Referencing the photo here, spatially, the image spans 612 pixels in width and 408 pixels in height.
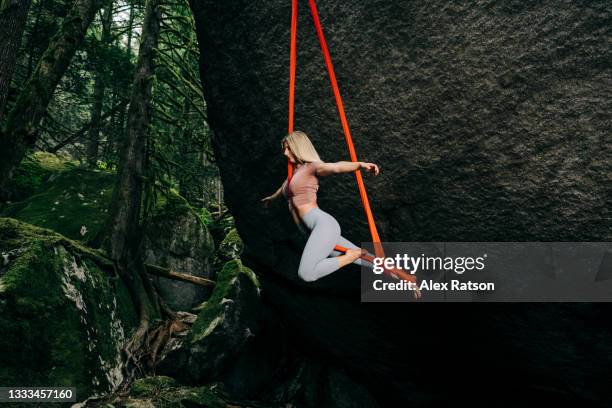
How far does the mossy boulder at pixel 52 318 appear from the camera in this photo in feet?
16.4

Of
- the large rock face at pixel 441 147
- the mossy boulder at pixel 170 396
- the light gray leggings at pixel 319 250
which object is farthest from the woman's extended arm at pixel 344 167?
the mossy boulder at pixel 170 396

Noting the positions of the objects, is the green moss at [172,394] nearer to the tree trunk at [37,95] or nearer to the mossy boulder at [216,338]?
the mossy boulder at [216,338]

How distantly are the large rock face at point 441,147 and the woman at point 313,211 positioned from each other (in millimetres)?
1498

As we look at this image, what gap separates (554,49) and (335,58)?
202cm

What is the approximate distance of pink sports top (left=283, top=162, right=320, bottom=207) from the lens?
129 inches

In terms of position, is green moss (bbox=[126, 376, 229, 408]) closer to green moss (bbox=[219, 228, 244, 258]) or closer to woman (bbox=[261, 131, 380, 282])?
woman (bbox=[261, 131, 380, 282])

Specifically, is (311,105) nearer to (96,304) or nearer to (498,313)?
(498,313)

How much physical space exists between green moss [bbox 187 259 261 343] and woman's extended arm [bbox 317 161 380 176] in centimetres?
436

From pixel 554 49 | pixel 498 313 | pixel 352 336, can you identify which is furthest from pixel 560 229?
pixel 352 336

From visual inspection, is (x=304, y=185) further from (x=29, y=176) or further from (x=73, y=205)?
(x=29, y=176)

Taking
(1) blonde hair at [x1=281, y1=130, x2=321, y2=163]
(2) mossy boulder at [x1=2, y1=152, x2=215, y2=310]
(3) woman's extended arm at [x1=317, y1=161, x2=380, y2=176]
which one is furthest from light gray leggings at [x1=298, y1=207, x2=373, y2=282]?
(2) mossy boulder at [x1=2, y1=152, x2=215, y2=310]

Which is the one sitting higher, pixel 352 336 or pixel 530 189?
pixel 530 189

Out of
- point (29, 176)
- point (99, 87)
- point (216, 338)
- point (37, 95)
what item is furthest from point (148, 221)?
point (99, 87)

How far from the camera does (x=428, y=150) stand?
14.7ft
